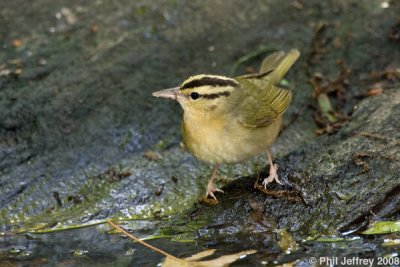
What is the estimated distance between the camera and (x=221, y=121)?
17.8ft

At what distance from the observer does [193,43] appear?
7.57m

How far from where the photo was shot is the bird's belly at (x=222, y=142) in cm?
538

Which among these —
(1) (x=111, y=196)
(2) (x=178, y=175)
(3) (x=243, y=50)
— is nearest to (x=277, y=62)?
(3) (x=243, y=50)

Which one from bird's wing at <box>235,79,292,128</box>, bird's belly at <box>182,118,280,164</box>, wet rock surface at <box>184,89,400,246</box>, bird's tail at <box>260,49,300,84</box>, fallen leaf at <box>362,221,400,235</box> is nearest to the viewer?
fallen leaf at <box>362,221,400,235</box>

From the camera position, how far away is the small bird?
5395mm

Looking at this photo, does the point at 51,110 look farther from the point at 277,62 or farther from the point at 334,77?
the point at 334,77

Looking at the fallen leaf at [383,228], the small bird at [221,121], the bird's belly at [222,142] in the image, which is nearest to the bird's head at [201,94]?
the small bird at [221,121]

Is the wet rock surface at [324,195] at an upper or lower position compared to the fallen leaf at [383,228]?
upper

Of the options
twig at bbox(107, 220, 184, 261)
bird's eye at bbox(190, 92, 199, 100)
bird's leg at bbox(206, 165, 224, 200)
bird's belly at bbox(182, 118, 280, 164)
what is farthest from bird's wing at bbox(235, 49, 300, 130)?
twig at bbox(107, 220, 184, 261)

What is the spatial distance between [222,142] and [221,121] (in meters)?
0.19

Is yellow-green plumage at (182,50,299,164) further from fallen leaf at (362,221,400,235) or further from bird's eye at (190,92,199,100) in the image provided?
fallen leaf at (362,221,400,235)

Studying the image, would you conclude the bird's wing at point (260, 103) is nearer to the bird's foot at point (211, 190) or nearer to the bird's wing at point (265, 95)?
the bird's wing at point (265, 95)

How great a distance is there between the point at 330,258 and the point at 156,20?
14.1 feet

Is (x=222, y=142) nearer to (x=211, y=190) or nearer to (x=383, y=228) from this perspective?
(x=211, y=190)
